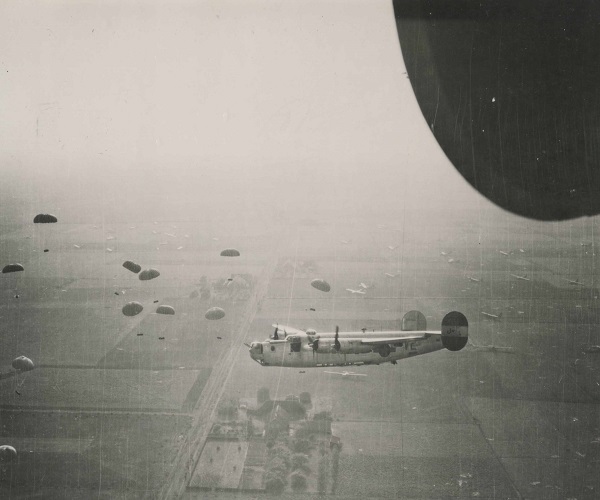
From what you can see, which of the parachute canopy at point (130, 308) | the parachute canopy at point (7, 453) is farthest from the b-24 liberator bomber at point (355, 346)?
the parachute canopy at point (7, 453)

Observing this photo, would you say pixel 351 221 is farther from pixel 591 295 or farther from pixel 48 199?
pixel 48 199

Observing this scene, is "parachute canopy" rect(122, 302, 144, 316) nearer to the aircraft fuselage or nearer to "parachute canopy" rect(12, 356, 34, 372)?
"parachute canopy" rect(12, 356, 34, 372)

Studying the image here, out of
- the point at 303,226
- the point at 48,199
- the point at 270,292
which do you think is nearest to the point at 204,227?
the point at 303,226

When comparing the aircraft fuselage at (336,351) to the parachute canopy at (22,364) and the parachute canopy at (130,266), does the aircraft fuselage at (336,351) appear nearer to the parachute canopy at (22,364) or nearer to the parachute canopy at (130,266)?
the parachute canopy at (22,364)

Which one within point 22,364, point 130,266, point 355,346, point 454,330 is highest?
point 130,266

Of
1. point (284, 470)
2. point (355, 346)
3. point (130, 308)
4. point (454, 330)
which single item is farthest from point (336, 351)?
point (130, 308)

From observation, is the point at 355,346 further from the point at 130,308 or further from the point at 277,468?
the point at 130,308

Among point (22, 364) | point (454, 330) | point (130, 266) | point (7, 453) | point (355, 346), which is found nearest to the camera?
point (7, 453)

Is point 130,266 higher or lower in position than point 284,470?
higher
